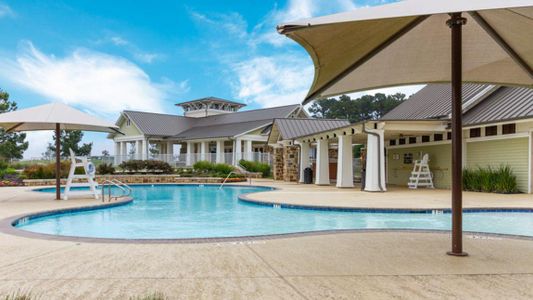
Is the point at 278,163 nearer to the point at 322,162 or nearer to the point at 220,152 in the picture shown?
the point at 322,162

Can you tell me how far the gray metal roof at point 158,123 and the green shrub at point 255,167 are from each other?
11.4m

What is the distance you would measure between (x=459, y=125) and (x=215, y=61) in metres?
26.5

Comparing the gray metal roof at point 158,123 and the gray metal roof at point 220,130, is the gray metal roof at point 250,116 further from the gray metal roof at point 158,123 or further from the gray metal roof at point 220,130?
the gray metal roof at point 158,123

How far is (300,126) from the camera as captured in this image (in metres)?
23.9

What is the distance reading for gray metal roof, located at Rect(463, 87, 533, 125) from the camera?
13.3 meters

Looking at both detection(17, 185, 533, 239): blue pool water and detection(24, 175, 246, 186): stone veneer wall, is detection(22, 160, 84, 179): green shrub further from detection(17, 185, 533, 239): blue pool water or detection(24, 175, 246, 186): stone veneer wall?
detection(17, 185, 533, 239): blue pool water

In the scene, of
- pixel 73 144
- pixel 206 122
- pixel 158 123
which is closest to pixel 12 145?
pixel 73 144

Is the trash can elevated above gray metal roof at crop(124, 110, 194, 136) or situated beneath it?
situated beneath

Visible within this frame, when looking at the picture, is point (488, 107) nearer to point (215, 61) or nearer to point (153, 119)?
point (215, 61)

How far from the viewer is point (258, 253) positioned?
15.9 feet

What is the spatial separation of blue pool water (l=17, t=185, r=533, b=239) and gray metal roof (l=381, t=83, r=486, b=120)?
8.01 m

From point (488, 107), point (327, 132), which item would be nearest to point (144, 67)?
point (327, 132)

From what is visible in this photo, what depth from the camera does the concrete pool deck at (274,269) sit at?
3369 millimetres

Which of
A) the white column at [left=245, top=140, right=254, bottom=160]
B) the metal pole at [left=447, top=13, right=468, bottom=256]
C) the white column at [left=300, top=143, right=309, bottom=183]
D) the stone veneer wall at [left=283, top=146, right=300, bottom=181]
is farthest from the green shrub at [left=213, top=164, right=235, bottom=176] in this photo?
the metal pole at [left=447, top=13, right=468, bottom=256]
